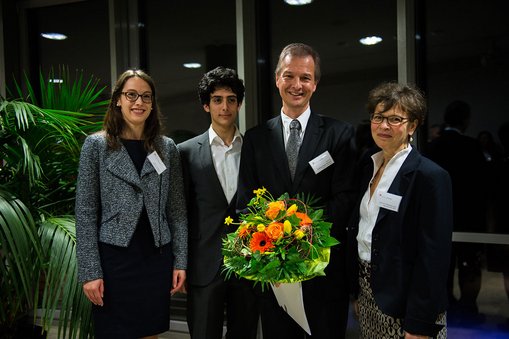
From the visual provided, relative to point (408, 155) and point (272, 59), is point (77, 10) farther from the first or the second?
point (408, 155)

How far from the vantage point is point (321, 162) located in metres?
2.22

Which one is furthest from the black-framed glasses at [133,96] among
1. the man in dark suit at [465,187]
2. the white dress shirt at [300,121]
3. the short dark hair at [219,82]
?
the man in dark suit at [465,187]

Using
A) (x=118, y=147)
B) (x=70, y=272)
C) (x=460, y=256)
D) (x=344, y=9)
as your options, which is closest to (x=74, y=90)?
(x=118, y=147)

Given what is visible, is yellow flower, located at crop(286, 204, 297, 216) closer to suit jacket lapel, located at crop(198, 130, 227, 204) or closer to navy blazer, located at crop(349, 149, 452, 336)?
navy blazer, located at crop(349, 149, 452, 336)

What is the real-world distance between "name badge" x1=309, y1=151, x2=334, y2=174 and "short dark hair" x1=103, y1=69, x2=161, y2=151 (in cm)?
79

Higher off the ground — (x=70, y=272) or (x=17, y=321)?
(x=70, y=272)

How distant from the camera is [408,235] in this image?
1.94m

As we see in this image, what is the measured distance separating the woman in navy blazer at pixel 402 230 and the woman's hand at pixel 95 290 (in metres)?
1.19

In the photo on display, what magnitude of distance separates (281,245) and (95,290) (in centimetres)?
95

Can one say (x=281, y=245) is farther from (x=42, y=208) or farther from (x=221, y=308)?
(x=42, y=208)

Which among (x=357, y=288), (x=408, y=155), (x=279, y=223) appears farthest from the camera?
(x=357, y=288)

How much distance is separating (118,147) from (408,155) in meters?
1.31

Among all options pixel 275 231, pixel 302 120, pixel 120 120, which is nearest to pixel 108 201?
pixel 120 120

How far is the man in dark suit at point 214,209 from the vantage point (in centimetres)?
248
